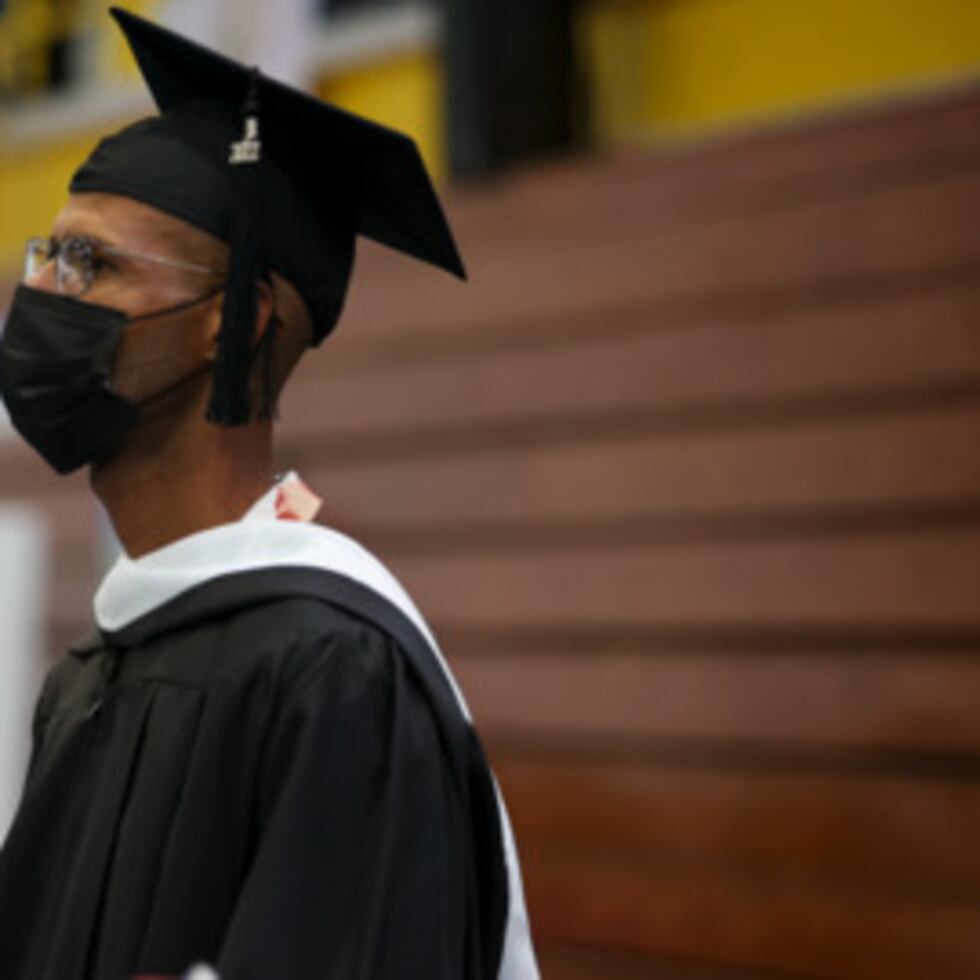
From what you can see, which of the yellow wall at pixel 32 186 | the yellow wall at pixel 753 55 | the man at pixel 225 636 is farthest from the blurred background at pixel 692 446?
the man at pixel 225 636

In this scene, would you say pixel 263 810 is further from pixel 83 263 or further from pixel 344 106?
pixel 344 106

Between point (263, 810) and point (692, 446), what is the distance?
2196 mm

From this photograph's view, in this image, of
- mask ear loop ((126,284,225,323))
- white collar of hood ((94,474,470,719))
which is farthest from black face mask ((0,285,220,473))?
white collar of hood ((94,474,470,719))

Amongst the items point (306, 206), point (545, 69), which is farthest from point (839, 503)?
point (306, 206)

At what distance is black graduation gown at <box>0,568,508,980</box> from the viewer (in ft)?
3.86

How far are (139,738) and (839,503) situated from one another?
207cm

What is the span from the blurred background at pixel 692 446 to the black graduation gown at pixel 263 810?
185cm

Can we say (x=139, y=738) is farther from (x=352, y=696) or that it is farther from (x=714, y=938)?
(x=714, y=938)

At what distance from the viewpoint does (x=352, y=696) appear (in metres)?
1.22

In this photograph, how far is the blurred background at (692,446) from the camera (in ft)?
9.87

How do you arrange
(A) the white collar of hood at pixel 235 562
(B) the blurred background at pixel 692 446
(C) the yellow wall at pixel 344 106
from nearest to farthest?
1. (A) the white collar of hood at pixel 235 562
2. (B) the blurred background at pixel 692 446
3. (C) the yellow wall at pixel 344 106

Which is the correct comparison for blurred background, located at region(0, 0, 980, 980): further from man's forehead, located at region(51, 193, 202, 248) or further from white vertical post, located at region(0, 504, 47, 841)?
man's forehead, located at region(51, 193, 202, 248)

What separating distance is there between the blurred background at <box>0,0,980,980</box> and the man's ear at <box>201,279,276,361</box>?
76.0 inches

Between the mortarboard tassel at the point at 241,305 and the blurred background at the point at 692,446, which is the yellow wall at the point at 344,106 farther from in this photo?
the mortarboard tassel at the point at 241,305
